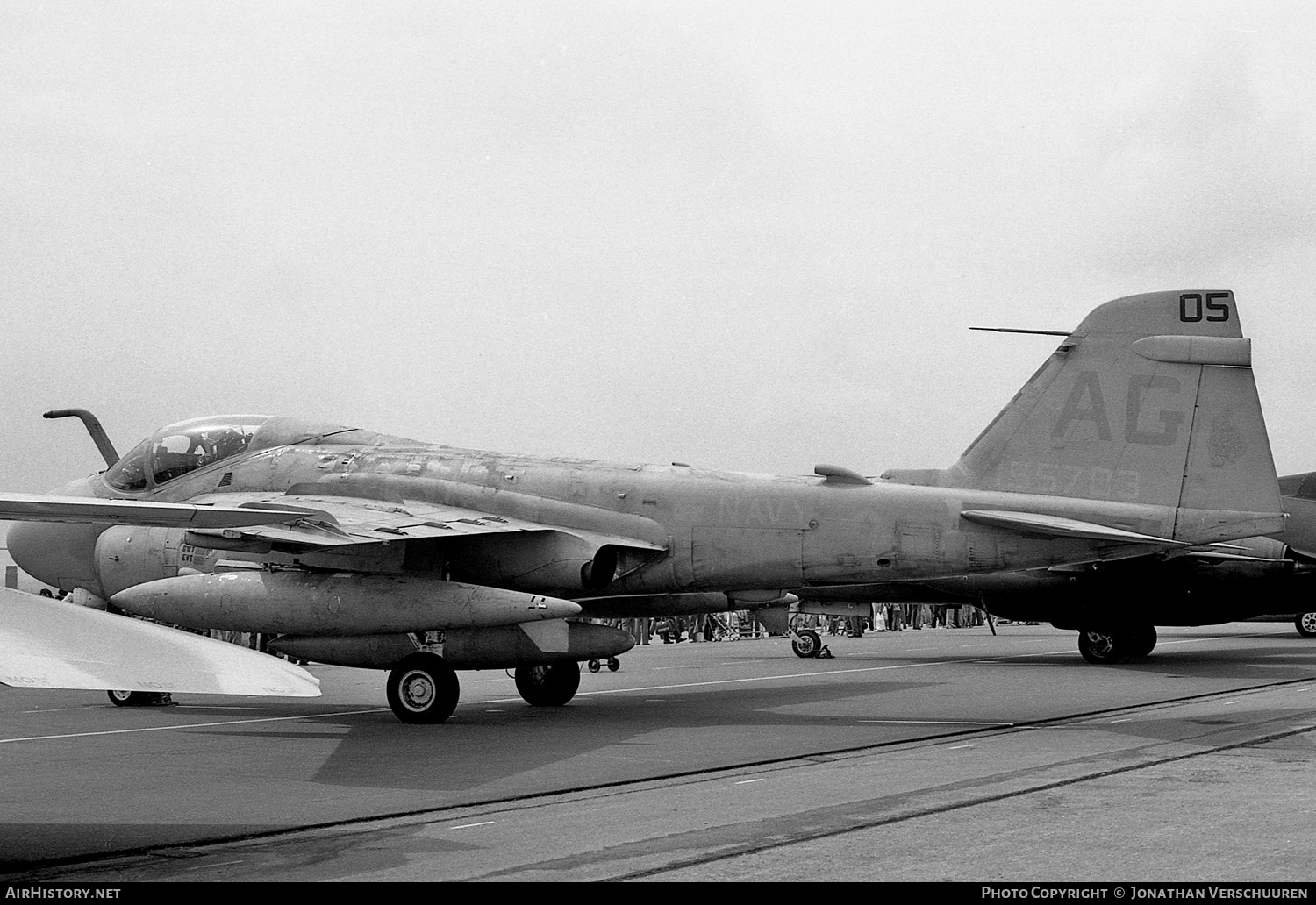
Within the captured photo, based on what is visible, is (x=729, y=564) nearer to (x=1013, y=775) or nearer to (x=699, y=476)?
(x=699, y=476)

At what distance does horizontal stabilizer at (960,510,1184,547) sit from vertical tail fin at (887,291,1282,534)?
2.18ft

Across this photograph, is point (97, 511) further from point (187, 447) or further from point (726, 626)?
point (726, 626)

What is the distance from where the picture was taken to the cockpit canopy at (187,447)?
16906 millimetres

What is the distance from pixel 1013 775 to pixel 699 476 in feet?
21.8

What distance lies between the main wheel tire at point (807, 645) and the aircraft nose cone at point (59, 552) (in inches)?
598

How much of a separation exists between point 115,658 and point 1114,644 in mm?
20848

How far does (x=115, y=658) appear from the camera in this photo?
618cm

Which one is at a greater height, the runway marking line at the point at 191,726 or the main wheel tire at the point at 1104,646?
the runway marking line at the point at 191,726

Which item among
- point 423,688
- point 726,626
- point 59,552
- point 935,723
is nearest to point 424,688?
point 423,688

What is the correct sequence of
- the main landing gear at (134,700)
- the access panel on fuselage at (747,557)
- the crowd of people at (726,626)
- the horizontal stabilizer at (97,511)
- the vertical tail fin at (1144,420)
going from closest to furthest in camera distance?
the horizontal stabilizer at (97,511)
the vertical tail fin at (1144,420)
the access panel on fuselage at (747,557)
the main landing gear at (134,700)
the crowd of people at (726,626)

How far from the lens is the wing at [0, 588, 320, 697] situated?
5.85 meters

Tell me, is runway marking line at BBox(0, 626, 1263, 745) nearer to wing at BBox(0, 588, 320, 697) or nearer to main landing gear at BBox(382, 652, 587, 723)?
main landing gear at BBox(382, 652, 587, 723)

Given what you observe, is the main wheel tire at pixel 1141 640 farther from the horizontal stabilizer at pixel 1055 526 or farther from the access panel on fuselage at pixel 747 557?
the access panel on fuselage at pixel 747 557

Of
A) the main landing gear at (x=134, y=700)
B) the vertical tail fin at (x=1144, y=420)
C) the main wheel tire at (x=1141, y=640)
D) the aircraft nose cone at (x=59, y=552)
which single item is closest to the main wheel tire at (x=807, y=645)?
the main wheel tire at (x=1141, y=640)
